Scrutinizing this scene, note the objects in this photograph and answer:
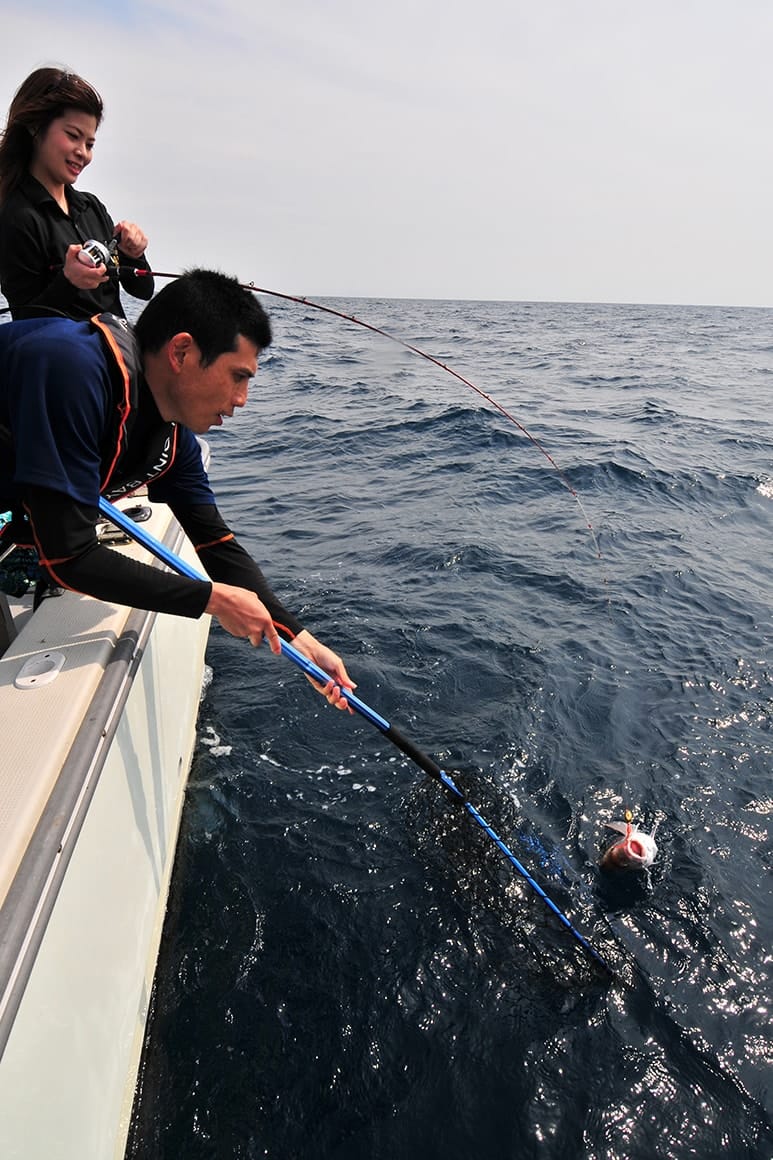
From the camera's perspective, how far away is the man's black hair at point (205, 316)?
1.97 metres

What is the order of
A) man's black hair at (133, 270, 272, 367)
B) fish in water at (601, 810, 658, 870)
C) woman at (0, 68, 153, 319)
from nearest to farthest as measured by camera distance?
man's black hair at (133, 270, 272, 367) → woman at (0, 68, 153, 319) → fish in water at (601, 810, 658, 870)

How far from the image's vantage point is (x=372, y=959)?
2992 mm

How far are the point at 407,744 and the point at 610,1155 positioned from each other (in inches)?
62.2

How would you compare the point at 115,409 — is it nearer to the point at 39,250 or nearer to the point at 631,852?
the point at 39,250

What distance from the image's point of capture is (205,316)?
197 cm

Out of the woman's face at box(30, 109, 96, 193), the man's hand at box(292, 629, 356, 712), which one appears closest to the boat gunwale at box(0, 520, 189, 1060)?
the man's hand at box(292, 629, 356, 712)

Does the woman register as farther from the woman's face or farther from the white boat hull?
the white boat hull

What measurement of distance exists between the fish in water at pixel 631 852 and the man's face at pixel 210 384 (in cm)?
272

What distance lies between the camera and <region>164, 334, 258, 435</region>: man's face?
201cm

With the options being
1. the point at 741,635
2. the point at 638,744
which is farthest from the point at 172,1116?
the point at 741,635

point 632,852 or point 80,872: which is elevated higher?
point 80,872

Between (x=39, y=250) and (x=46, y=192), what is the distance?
26 centimetres

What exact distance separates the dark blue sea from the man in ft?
5.55

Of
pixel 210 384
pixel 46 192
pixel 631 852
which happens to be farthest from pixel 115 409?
pixel 631 852
